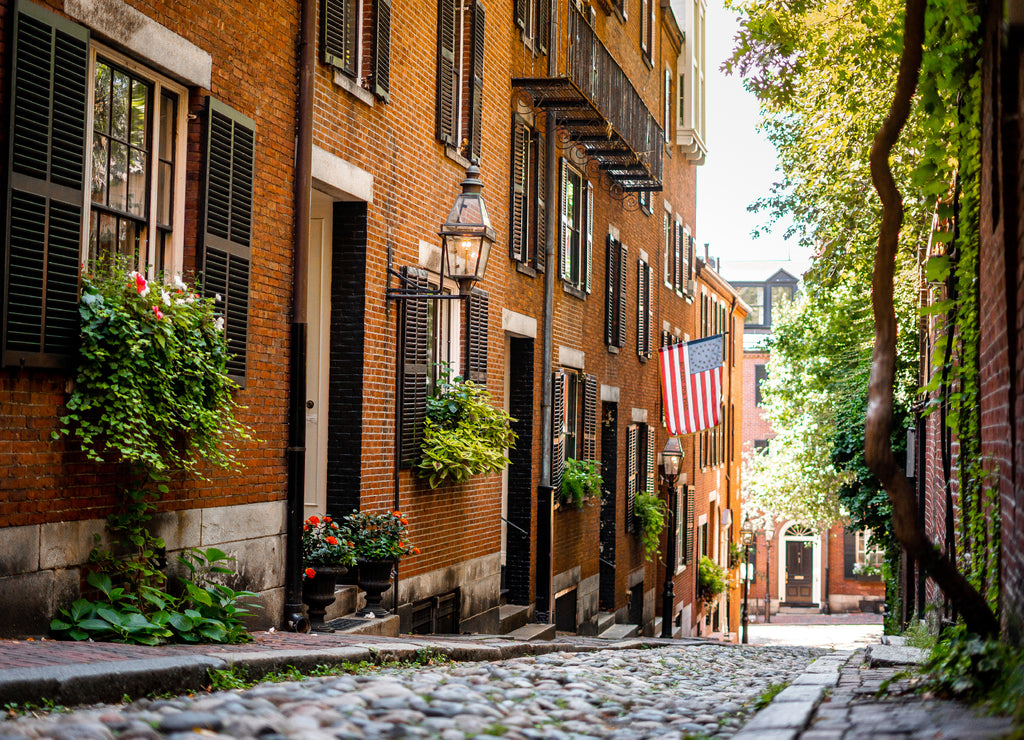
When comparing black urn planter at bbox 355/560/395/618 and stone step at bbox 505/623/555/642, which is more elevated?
black urn planter at bbox 355/560/395/618

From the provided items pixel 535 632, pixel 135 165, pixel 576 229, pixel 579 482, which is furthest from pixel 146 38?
pixel 576 229

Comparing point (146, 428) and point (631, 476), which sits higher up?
point (146, 428)

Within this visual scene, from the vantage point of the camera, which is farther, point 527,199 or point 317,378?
point 527,199

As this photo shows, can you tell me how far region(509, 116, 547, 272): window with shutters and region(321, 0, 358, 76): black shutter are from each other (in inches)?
202

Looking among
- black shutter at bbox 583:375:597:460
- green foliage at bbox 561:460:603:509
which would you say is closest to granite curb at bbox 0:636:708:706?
A: green foliage at bbox 561:460:603:509

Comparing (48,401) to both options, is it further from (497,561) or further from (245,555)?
(497,561)

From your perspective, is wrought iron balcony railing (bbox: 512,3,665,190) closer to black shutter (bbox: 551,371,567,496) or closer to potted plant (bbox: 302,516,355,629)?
black shutter (bbox: 551,371,567,496)

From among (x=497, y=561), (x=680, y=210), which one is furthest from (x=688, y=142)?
(x=497, y=561)

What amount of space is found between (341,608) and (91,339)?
4.18 metres

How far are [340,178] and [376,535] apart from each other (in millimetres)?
3004

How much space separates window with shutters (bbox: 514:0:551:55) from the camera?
15.0 m

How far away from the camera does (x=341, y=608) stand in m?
9.40

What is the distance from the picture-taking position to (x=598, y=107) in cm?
1698

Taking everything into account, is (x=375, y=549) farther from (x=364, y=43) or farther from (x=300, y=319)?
(x=364, y=43)
